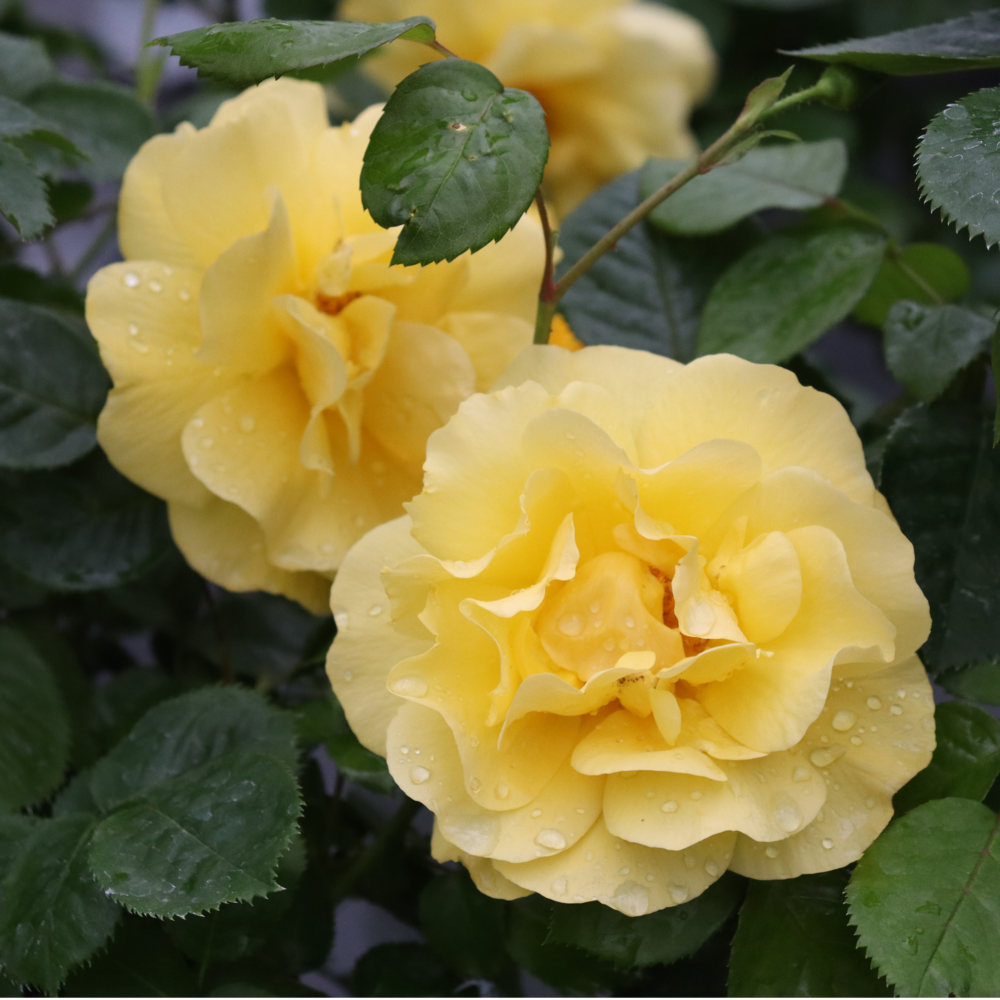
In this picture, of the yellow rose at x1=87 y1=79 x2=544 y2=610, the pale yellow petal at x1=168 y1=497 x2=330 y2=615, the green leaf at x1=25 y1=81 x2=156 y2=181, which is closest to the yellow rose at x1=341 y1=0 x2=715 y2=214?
the green leaf at x1=25 y1=81 x2=156 y2=181

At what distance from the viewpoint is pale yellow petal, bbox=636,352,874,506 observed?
356 millimetres

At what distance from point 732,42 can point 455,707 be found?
102cm

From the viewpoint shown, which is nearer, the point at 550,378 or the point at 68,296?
the point at 550,378

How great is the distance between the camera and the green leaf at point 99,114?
1.98 ft

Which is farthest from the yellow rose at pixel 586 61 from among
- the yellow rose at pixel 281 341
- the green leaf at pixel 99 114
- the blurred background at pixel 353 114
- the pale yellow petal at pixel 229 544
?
the pale yellow petal at pixel 229 544

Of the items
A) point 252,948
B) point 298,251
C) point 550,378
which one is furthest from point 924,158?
point 252,948

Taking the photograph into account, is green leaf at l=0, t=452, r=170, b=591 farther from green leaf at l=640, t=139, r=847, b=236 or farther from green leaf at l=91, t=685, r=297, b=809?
green leaf at l=640, t=139, r=847, b=236

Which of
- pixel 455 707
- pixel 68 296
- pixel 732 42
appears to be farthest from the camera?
pixel 732 42

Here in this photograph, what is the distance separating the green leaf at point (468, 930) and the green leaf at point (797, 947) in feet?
0.44

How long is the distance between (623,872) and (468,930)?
6.7 inches

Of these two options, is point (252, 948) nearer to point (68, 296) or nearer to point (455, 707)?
point (455, 707)

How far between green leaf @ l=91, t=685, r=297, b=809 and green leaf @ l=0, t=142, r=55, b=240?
0.70ft

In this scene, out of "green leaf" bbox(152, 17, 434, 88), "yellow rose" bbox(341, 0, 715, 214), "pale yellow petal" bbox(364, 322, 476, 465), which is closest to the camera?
"green leaf" bbox(152, 17, 434, 88)

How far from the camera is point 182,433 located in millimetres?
431
